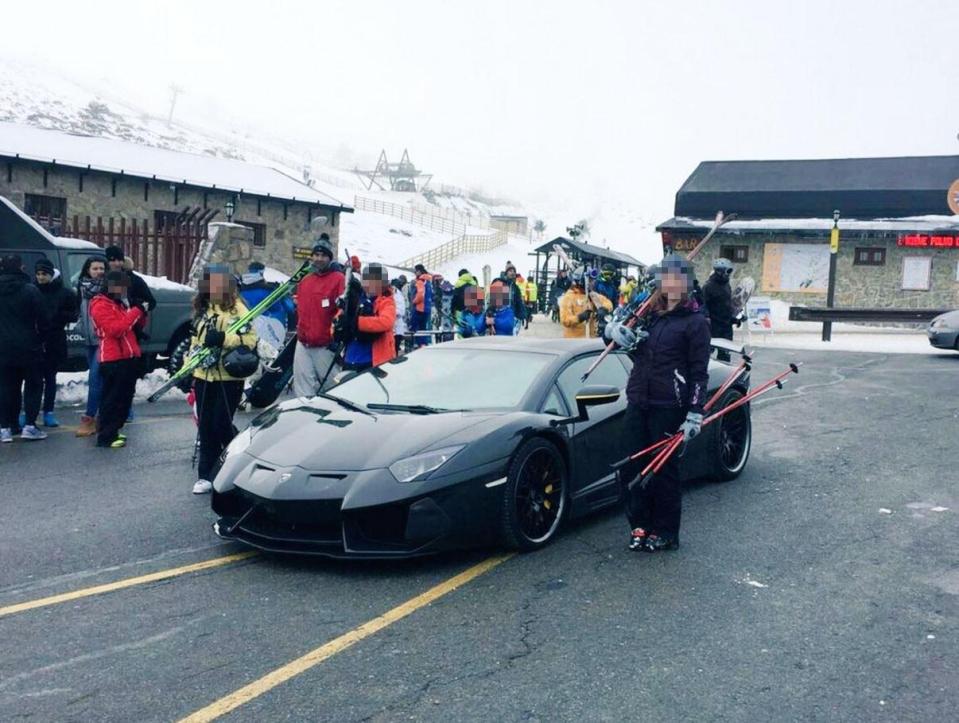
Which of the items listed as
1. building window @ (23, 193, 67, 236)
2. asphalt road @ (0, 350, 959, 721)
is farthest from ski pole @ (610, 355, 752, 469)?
building window @ (23, 193, 67, 236)

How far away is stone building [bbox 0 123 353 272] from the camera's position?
2334 cm

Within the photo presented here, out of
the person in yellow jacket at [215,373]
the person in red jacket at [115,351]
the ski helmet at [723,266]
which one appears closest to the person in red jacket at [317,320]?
the person in yellow jacket at [215,373]

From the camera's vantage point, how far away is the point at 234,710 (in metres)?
3.33

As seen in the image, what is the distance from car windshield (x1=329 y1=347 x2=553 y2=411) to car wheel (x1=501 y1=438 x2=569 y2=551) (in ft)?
1.34

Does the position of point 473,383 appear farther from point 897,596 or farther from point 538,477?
point 897,596

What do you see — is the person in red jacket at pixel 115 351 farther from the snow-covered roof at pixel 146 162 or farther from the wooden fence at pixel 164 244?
the snow-covered roof at pixel 146 162

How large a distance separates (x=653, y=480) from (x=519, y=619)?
1489 millimetres

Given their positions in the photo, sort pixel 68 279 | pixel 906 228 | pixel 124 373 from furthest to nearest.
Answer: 1. pixel 906 228
2. pixel 68 279
3. pixel 124 373

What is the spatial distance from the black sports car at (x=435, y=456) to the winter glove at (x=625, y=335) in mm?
345

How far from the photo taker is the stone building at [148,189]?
2334 centimetres

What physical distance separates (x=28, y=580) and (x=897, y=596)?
4512 millimetres

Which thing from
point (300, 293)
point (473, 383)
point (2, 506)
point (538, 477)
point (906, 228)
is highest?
point (906, 228)

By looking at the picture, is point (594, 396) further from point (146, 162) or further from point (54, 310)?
point (146, 162)

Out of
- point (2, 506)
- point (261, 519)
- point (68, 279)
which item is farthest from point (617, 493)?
point (68, 279)
